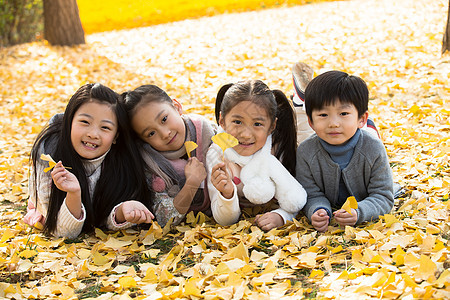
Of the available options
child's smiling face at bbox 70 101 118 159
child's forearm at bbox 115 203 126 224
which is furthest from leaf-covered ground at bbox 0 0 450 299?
child's smiling face at bbox 70 101 118 159

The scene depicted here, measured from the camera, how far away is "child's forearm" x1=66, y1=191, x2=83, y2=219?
2752mm

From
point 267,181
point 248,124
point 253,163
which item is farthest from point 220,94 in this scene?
point 267,181

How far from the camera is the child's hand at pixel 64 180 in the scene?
2639 mm

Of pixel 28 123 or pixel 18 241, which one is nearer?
pixel 18 241

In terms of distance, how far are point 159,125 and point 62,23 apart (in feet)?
24.9

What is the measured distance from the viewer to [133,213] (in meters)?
2.79

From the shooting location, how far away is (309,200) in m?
2.88

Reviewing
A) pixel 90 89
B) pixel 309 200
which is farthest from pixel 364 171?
pixel 90 89

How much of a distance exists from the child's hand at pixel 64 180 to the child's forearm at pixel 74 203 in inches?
1.4

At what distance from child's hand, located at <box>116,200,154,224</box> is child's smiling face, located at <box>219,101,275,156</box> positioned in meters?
0.66

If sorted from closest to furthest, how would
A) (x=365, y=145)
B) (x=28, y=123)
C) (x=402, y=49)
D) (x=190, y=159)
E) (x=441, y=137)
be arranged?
(x=365, y=145), (x=190, y=159), (x=441, y=137), (x=28, y=123), (x=402, y=49)

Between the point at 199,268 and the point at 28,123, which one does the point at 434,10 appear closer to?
the point at 28,123

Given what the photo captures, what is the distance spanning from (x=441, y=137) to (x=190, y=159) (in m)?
2.08

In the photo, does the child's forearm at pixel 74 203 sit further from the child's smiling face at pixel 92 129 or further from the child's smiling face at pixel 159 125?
the child's smiling face at pixel 159 125
